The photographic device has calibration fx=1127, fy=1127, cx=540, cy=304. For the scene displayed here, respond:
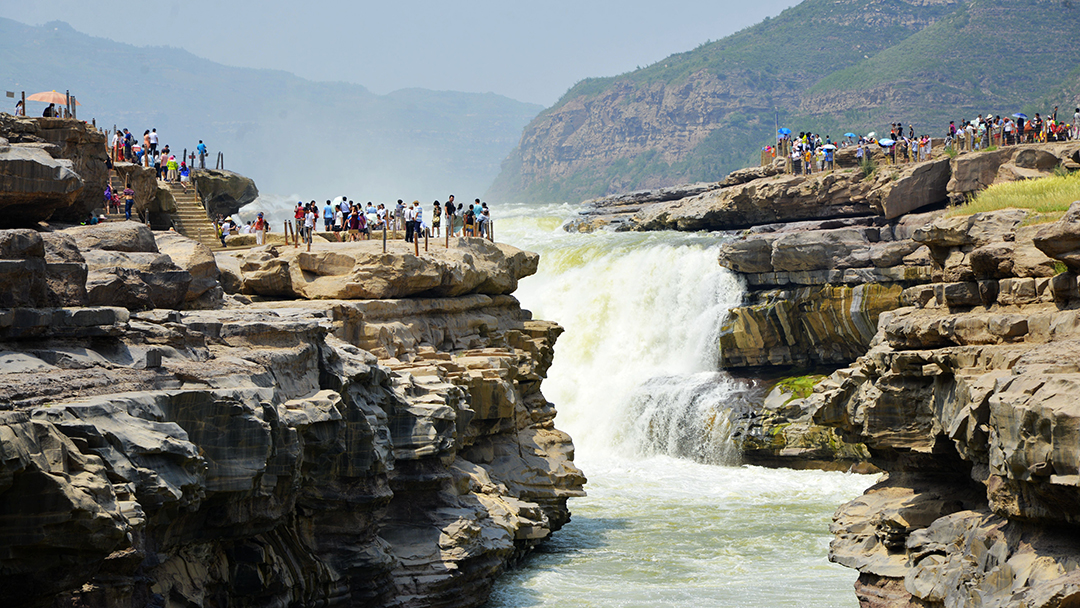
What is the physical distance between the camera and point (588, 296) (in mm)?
42312

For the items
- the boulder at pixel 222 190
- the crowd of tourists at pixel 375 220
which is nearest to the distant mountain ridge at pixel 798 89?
the boulder at pixel 222 190

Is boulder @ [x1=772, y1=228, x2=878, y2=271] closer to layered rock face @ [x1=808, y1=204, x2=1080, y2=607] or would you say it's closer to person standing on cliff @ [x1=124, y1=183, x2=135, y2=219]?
layered rock face @ [x1=808, y1=204, x2=1080, y2=607]

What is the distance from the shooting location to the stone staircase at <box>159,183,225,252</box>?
32.0 metres

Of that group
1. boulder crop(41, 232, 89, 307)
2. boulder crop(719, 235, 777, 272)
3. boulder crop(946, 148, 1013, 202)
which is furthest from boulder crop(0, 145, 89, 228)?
boulder crop(946, 148, 1013, 202)

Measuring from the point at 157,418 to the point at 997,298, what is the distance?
11.4m

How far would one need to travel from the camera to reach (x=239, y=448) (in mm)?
13852

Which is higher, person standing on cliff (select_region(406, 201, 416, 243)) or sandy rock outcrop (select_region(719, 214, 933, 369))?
person standing on cliff (select_region(406, 201, 416, 243))

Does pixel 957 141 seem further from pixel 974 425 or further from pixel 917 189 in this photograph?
pixel 974 425

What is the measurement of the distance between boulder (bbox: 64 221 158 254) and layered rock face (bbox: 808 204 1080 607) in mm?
11784

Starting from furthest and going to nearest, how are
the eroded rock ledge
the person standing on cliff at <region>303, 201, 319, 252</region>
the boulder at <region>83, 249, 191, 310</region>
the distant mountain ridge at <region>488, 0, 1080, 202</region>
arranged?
the distant mountain ridge at <region>488, 0, 1080, 202</region>, the eroded rock ledge, the person standing on cliff at <region>303, 201, 319, 252</region>, the boulder at <region>83, 249, 191, 310</region>

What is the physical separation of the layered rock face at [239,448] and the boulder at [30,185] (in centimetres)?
71

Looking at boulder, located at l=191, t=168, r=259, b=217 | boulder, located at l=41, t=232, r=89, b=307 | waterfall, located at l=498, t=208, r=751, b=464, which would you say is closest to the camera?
boulder, located at l=41, t=232, r=89, b=307

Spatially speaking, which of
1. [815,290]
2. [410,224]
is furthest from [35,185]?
[815,290]

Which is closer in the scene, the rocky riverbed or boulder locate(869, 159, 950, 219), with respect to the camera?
the rocky riverbed
